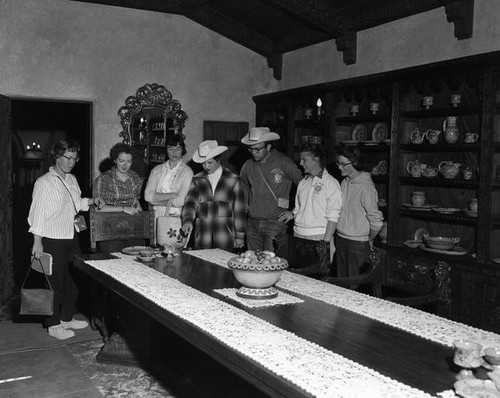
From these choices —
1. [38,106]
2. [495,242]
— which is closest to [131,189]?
[495,242]

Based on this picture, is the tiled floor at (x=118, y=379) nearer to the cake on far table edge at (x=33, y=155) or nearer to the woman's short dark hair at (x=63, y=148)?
the woman's short dark hair at (x=63, y=148)

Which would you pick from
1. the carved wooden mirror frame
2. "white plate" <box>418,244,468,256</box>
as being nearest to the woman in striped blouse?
the carved wooden mirror frame

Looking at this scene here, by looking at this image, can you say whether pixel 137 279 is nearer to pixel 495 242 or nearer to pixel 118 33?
pixel 495 242

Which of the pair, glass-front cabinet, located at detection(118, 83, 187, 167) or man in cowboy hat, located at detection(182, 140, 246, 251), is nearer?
man in cowboy hat, located at detection(182, 140, 246, 251)

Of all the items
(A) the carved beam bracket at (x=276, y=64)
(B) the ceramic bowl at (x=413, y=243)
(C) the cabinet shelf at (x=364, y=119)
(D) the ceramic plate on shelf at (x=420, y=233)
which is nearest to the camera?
(B) the ceramic bowl at (x=413, y=243)

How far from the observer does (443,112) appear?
4.94 meters

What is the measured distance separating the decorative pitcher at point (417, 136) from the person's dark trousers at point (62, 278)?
311 centimetres

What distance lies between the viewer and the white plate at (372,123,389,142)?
19.1 feet

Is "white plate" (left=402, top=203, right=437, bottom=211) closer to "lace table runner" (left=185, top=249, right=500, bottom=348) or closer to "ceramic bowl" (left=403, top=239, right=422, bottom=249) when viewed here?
"ceramic bowl" (left=403, top=239, right=422, bottom=249)

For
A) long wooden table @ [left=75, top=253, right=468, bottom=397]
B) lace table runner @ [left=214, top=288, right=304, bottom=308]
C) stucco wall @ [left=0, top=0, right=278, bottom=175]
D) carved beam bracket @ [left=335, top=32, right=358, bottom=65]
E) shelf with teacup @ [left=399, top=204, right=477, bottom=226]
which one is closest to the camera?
long wooden table @ [left=75, top=253, right=468, bottom=397]

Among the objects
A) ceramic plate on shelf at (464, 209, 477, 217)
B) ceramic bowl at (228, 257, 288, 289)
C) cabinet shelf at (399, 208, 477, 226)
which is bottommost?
ceramic bowl at (228, 257, 288, 289)

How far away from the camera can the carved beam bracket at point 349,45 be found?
20.0 ft


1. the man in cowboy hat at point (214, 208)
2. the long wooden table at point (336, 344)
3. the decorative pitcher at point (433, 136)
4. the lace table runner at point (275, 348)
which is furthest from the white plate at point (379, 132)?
the lace table runner at point (275, 348)

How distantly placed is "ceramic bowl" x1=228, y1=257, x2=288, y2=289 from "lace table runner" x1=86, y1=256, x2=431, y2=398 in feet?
0.57
